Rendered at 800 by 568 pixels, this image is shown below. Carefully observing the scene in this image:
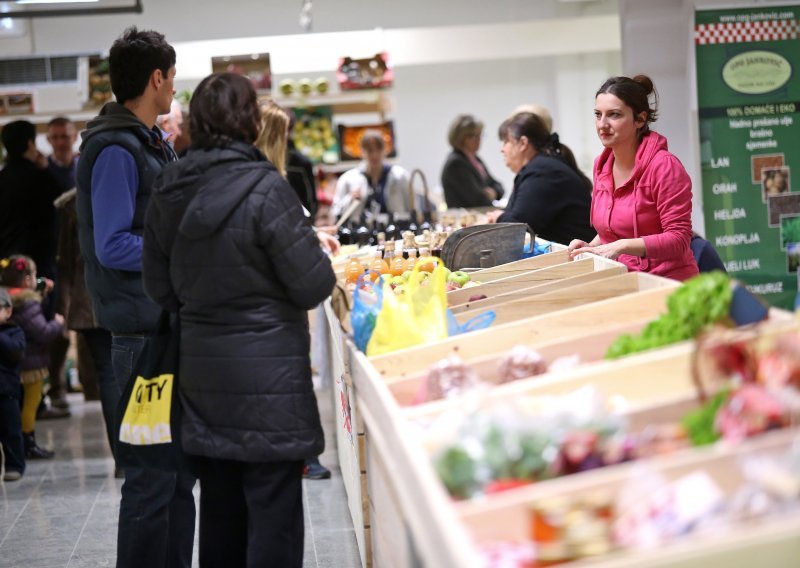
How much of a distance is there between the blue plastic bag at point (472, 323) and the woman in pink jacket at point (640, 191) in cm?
83

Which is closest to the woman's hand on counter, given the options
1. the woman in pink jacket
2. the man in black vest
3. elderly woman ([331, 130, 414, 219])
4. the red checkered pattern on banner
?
Result: the woman in pink jacket

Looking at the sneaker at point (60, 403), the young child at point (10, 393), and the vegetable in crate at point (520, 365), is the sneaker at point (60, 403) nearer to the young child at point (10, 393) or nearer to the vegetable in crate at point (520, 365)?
the young child at point (10, 393)

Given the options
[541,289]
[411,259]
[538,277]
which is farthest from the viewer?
[411,259]

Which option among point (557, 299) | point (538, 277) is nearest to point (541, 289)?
point (557, 299)

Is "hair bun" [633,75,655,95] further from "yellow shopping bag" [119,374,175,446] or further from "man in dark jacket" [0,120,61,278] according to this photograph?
"man in dark jacket" [0,120,61,278]

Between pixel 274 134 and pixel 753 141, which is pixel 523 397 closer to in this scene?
pixel 274 134

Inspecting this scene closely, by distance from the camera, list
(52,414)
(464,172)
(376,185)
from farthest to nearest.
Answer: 1. (464,172)
2. (376,185)
3. (52,414)

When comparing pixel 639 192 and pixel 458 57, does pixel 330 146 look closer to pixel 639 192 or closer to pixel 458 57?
pixel 458 57

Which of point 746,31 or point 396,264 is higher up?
point 746,31

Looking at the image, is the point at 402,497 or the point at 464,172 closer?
the point at 402,497

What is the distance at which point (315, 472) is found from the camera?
5.23 m

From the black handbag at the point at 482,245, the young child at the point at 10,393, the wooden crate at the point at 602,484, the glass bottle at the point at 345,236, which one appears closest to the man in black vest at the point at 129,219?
the black handbag at the point at 482,245

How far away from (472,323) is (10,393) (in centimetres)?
341

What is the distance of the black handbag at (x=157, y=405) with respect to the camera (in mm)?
2906
